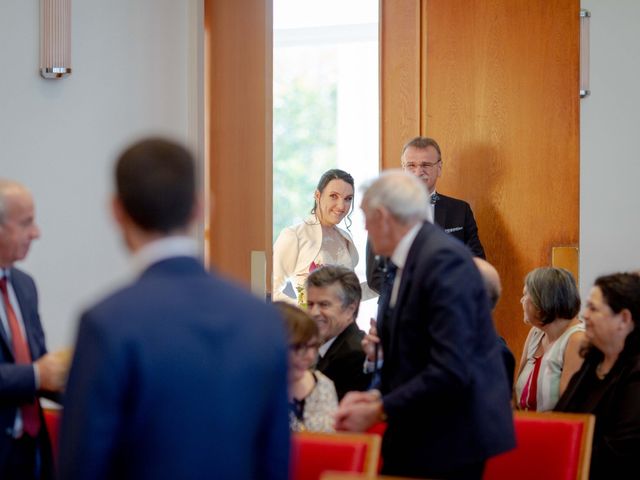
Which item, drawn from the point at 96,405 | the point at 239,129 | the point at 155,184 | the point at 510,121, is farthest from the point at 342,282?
the point at 96,405

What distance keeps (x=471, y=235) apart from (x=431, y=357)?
2489 mm

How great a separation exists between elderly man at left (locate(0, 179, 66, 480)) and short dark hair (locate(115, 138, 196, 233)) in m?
0.98

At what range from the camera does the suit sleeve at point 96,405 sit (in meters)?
1.39

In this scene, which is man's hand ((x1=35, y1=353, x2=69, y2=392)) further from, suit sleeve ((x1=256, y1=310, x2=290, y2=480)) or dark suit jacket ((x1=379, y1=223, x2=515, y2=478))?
suit sleeve ((x1=256, y1=310, x2=290, y2=480))

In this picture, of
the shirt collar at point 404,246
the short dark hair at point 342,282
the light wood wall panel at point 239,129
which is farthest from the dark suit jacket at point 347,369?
the light wood wall panel at point 239,129

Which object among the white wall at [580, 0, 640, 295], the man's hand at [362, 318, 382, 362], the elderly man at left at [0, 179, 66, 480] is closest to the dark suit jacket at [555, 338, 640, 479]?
the man's hand at [362, 318, 382, 362]

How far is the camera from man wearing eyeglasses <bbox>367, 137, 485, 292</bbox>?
4.78 metres

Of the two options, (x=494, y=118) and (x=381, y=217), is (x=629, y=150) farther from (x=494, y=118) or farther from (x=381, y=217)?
(x=381, y=217)

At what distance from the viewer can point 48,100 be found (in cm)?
452

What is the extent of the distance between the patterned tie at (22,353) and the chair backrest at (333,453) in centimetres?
69

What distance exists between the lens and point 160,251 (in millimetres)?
1516

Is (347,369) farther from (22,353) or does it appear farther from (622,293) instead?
(22,353)

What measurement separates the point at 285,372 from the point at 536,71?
12.7 ft

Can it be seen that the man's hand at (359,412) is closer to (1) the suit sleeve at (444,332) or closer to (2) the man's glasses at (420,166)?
(1) the suit sleeve at (444,332)
